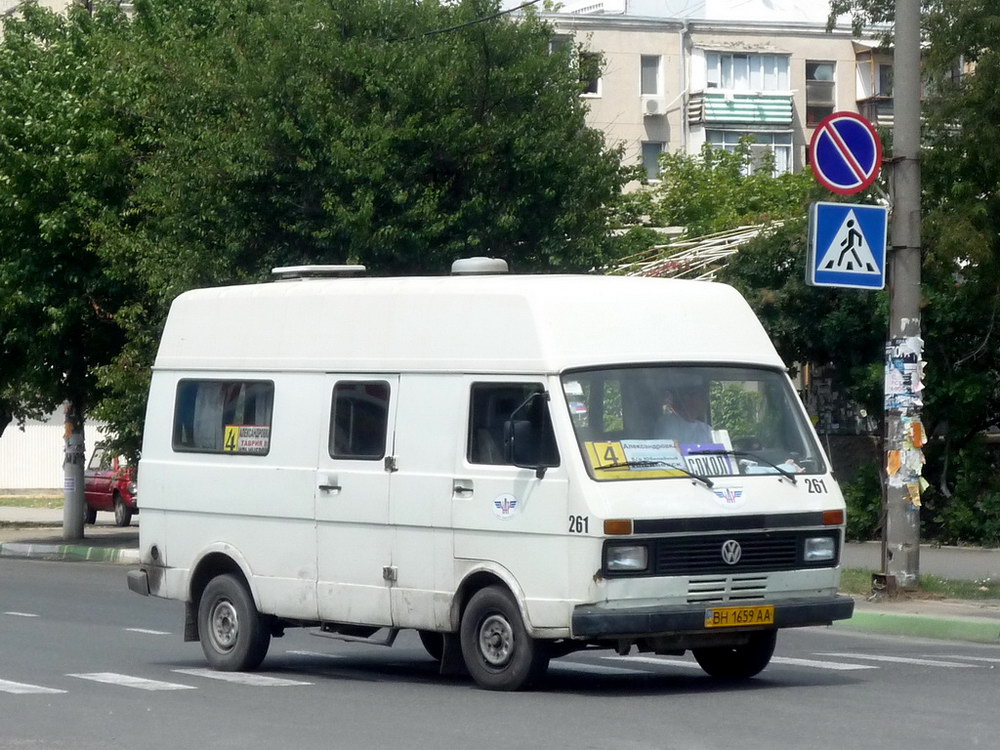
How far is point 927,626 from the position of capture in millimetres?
14766

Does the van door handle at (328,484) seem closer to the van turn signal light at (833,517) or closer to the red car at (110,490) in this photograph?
the van turn signal light at (833,517)

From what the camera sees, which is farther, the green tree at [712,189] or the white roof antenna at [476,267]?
the green tree at [712,189]

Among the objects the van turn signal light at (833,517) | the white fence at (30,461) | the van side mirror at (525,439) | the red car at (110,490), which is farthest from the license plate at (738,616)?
the white fence at (30,461)

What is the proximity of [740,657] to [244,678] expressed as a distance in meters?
3.36

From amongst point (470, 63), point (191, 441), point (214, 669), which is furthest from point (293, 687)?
point (470, 63)

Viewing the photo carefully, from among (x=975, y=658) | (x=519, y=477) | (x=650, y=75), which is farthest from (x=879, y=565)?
(x=650, y=75)

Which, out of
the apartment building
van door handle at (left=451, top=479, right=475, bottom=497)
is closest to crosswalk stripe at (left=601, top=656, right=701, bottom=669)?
van door handle at (left=451, top=479, right=475, bottom=497)

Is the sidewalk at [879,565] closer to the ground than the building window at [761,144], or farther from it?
closer to the ground

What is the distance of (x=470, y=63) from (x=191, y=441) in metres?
11.0

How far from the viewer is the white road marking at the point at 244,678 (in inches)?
465

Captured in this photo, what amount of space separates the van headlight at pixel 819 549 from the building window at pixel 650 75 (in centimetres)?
4967

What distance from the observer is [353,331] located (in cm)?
1185

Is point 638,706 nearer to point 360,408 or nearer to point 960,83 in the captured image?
point 360,408

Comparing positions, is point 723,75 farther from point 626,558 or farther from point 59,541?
point 626,558
